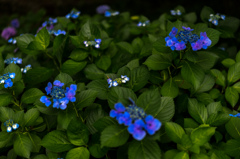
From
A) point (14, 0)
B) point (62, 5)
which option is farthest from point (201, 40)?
point (14, 0)

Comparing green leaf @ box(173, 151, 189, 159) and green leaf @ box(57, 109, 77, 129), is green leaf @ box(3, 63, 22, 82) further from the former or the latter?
green leaf @ box(173, 151, 189, 159)

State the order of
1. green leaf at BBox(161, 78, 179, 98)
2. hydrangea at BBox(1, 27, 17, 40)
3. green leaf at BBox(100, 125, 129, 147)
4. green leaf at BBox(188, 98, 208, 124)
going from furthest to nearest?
hydrangea at BBox(1, 27, 17, 40) < green leaf at BBox(161, 78, 179, 98) < green leaf at BBox(188, 98, 208, 124) < green leaf at BBox(100, 125, 129, 147)

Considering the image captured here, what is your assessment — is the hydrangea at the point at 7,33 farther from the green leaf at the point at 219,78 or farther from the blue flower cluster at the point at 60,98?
the green leaf at the point at 219,78

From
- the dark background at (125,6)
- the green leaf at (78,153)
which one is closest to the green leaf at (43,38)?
the green leaf at (78,153)

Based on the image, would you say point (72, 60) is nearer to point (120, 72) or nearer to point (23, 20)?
point (120, 72)

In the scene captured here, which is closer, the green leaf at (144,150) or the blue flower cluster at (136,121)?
the blue flower cluster at (136,121)

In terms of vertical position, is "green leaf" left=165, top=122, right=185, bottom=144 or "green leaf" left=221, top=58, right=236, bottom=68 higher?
"green leaf" left=165, top=122, right=185, bottom=144

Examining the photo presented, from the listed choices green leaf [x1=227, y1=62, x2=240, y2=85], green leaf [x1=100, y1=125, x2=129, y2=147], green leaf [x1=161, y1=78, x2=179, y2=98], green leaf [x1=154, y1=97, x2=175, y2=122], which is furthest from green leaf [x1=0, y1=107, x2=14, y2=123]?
green leaf [x1=227, y1=62, x2=240, y2=85]

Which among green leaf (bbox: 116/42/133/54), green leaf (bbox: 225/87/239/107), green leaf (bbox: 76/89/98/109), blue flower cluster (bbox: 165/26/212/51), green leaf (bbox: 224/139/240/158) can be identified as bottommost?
green leaf (bbox: 224/139/240/158)
